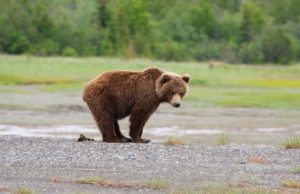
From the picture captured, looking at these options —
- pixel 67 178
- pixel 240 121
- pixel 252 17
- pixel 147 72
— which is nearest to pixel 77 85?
pixel 240 121

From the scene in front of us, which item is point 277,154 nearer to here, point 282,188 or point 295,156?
point 295,156

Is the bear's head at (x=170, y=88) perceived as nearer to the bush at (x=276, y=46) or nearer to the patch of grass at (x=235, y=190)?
the patch of grass at (x=235, y=190)

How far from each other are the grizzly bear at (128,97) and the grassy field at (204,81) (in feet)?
68.6

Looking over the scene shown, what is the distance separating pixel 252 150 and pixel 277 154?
0.71 meters

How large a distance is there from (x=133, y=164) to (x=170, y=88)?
302 centimetres

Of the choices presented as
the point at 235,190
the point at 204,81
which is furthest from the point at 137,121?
the point at 204,81

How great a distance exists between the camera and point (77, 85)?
45688 millimetres

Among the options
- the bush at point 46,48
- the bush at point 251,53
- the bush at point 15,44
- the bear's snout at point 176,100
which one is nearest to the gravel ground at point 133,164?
the bear's snout at point 176,100

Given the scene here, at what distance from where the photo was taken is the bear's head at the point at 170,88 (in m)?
17.0

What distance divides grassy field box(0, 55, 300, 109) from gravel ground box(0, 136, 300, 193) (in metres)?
21.9

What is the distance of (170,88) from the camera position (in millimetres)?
17016

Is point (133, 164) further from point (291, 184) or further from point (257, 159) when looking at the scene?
point (291, 184)

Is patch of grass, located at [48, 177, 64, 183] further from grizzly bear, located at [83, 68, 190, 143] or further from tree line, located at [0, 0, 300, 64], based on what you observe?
tree line, located at [0, 0, 300, 64]

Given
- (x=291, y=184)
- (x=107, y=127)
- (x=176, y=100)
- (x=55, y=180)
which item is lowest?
(x=107, y=127)
